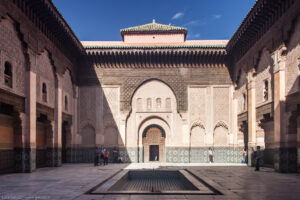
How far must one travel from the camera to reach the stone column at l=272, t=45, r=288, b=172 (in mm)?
9539

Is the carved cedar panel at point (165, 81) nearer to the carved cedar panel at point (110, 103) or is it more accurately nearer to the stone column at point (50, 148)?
the carved cedar panel at point (110, 103)

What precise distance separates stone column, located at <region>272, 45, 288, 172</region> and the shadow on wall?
723cm

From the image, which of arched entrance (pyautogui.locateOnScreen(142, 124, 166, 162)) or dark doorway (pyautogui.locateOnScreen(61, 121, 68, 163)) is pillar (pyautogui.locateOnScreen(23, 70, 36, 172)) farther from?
arched entrance (pyautogui.locateOnScreen(142, 124, 166, 162))

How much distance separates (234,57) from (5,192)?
39.4 feet

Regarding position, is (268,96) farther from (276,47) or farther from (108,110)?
(108,110)

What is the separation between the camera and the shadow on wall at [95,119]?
14.9 meters

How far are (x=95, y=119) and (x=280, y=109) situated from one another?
28.6 ft

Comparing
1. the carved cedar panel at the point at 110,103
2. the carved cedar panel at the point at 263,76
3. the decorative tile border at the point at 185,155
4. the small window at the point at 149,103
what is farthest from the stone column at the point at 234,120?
the carved cedar panel at the point at 110,103

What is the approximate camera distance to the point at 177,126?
49.2ft

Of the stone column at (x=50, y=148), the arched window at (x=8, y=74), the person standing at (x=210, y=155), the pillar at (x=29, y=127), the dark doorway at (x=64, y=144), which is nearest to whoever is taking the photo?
the arched window at (x=8, y=74)

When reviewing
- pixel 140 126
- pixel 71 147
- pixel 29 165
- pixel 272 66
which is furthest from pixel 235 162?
pixel 29 165

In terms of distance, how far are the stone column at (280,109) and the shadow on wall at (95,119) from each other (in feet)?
23.7

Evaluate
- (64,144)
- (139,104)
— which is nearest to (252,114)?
(139,104)

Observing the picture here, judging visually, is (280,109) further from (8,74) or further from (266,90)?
(8,74)
